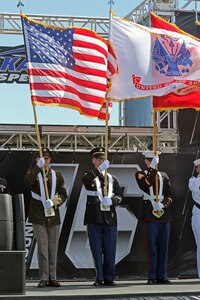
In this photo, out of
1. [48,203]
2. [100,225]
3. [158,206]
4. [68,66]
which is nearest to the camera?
[48,203]

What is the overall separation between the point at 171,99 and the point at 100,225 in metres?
2.03

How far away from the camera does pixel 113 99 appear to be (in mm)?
9922

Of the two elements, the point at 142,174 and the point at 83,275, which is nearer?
the point at 142,174

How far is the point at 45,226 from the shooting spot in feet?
32.2

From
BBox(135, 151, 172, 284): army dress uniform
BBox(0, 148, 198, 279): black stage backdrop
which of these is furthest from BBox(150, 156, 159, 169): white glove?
BBox(0, 148, 198, 279): black stage backdrop

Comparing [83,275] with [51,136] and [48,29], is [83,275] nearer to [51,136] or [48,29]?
[51,136]

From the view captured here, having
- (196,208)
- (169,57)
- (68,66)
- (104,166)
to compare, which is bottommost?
(196,208)

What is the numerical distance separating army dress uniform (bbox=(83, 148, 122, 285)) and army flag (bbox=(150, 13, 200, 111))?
1.32m

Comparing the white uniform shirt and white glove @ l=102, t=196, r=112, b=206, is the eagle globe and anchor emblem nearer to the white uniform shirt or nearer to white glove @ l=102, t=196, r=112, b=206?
the white uniform shirt

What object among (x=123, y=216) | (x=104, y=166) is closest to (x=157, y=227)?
(x=123, y=216)

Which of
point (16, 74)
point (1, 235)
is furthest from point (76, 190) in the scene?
point (16, 74)

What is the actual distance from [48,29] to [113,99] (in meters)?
1.26

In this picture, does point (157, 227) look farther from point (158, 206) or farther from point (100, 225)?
point (100, 225)

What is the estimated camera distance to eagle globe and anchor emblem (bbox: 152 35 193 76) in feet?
33.1
